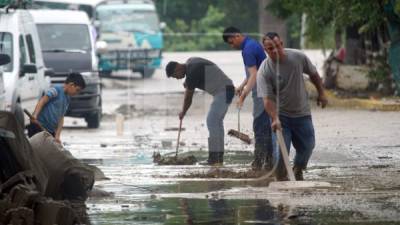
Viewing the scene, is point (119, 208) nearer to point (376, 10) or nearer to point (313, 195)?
point (313, 195)

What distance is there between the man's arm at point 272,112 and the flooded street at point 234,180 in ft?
2.11

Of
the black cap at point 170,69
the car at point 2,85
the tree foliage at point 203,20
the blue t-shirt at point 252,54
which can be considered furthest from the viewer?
the tree foliage at point 203,20

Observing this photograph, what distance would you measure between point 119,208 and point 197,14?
38862 millimetres

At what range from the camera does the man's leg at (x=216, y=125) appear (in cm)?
1577

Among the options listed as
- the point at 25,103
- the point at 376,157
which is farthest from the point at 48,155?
the point at 25,103

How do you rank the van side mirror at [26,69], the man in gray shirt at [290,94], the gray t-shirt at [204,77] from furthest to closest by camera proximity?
the van side mirror at [26,69]
the gray t-shirt at [204,77]
the man in gray shirt at [290,94]

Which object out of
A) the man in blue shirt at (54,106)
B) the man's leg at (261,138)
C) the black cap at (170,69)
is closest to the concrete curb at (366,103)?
the man's leg at (261,138)

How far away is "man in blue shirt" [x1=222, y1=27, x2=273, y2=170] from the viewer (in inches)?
577

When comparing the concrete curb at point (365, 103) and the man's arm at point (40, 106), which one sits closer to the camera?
the man's arm at point (40, 106)

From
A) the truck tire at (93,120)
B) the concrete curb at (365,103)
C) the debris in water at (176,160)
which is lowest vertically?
the truck tire at (93,120)

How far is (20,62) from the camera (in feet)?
64.2

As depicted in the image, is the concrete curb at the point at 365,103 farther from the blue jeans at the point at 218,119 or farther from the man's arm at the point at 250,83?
the man's arm at the point at 250,83

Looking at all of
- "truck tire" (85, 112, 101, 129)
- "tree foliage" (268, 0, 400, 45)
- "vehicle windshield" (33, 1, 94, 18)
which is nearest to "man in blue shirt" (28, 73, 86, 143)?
"tree foliage" (268, 0, 400, 45)

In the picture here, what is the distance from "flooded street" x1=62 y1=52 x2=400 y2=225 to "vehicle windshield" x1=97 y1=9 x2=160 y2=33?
1604 cm
